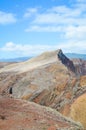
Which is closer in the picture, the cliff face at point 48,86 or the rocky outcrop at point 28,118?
the rocky outcrop at point 28,118

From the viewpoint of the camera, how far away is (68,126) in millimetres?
28797

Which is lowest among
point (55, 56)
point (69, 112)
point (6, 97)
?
point (69, 112)

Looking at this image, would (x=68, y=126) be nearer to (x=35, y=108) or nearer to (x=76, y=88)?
(x=35, y=108)

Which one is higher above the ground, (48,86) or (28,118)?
(48,86)

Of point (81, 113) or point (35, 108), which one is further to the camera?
point (81, 113)

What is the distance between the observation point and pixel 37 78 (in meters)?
71.4

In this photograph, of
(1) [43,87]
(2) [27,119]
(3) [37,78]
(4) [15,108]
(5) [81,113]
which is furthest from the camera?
(3) [37,78]

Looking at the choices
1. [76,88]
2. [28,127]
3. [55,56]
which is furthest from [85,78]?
[55,56]

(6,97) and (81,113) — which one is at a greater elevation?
(6,97)

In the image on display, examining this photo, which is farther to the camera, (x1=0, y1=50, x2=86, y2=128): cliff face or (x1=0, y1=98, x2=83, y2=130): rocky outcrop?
(x1=0, y1=50, x2=86, y2=128): cliff face

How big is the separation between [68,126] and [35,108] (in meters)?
5.16

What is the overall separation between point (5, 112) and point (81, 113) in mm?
12299

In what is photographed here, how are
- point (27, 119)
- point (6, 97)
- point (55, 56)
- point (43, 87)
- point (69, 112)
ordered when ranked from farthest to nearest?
point (55, 56)
point (43, 87)
point (69, 112)
point (6, 97)
point (27, 119)

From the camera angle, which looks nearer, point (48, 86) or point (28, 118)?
point (28, 118)
